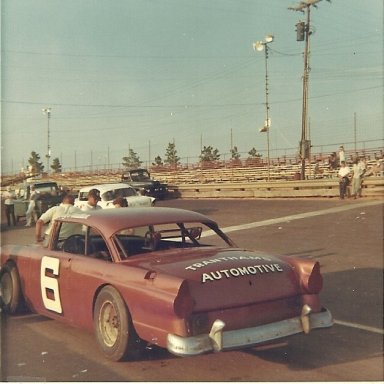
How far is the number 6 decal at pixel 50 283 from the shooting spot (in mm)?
5055

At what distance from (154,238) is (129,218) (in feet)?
0.96

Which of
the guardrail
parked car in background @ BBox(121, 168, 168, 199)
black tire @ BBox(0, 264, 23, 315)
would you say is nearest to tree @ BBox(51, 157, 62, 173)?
black tire @ BBox(0, 264, 23, 315)

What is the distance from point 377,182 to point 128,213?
50.6ft

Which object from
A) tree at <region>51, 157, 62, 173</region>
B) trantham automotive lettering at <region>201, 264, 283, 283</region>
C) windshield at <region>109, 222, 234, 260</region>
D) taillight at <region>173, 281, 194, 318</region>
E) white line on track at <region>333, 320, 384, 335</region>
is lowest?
white line on track at <region>333, 320, 384, 335</region>

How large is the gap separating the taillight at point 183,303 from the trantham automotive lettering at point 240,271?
0.67 ft

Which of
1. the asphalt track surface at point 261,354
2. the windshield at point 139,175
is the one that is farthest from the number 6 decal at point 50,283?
the windshield at point 139,175

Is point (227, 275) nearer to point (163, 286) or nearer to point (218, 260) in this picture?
point (218, 260)

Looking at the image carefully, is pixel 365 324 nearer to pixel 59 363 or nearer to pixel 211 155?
pixel 59 363

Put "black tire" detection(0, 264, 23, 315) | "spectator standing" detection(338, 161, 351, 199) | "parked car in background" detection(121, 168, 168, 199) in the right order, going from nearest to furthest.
A: "black tire" detection(0, 264, 23, 315), "parked car in background" detection(121, 168, 168, 199), "spectator standing" detection(338, 161, 351, 199)

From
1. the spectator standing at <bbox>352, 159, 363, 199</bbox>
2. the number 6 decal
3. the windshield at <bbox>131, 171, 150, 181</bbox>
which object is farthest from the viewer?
the spectator standing at <bbox>352, 159, 363, 199</bbox>

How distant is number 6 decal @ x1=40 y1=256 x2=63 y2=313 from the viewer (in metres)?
5.05

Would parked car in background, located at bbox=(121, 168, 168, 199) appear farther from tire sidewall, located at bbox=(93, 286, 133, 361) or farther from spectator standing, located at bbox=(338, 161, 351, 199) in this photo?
tire sidewall, located at bbox=(93, 286, 133, 361)

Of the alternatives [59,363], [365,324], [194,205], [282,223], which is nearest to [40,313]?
[59,363]

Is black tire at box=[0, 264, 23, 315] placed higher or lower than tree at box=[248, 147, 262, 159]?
lower
